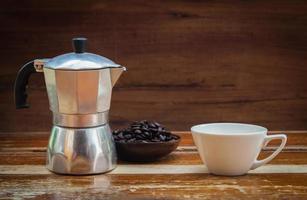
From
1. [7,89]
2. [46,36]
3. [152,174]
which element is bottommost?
[152,174]

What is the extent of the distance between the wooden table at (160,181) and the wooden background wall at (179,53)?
0.30m

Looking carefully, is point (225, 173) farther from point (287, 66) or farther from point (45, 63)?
point (287, 66)

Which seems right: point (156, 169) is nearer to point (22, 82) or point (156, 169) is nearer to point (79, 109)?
point (79, 109)

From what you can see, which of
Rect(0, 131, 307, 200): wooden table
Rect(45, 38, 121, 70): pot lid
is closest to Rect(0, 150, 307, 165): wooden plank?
Rect(0, 131, 307, 200): wooden table

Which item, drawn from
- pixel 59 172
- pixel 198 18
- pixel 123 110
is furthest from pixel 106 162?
pixel 198 18

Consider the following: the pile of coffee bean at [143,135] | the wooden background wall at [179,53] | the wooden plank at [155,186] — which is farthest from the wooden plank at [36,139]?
the wooden plank at [155,186]

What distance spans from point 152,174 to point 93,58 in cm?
23

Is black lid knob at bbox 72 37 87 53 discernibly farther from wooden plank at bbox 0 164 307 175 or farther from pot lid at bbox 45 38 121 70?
wooden plank at bbox 0 164 307 175

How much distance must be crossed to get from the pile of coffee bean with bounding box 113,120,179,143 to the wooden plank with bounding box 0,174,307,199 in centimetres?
11

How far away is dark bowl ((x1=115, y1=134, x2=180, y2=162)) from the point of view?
96 cm

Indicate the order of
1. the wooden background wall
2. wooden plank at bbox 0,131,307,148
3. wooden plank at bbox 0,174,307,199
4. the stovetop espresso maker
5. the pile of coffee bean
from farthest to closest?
the wooden background wall → wooden plank at bbox 0,131,307,148 → the pile of coffee bean → the stovetop espresso maker → wooden plank at bbox 0,174,307,199

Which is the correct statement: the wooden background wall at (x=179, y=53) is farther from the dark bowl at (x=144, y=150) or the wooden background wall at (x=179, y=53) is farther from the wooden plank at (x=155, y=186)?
the wooden plank at (x=155, y=186)

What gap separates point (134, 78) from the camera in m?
1.34

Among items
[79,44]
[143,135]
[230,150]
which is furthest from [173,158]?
[79,44]
